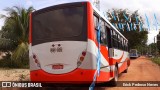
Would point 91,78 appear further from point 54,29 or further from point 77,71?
point 54,29

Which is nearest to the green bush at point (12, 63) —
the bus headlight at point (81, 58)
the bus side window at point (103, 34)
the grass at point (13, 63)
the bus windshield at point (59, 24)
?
the grass at point (13, 63)

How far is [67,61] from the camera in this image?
942 cm

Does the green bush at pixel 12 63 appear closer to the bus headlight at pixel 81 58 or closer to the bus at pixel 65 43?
the bus at pixel 65 43

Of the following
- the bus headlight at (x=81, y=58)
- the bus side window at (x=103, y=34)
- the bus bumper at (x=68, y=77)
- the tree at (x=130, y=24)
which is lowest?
the bus bumper at (x=68, y=77)

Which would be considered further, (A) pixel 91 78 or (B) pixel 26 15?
(B) pixel 26 15

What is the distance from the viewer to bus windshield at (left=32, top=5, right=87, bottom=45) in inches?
376

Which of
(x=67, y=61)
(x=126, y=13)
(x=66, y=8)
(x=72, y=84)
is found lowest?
(x=72, y=84)

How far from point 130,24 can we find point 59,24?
150ft

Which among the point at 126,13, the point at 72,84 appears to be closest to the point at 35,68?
the point at 72,84

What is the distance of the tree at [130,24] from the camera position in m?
53.6

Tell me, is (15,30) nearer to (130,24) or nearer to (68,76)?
(68,76)

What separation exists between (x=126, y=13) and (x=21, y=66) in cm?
4283

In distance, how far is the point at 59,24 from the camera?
388 inches

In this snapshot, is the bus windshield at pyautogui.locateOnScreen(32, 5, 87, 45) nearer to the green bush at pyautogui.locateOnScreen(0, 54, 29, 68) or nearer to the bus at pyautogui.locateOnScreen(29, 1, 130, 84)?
the bus at pyautogui.locateOnScreen(29, 1, 130, 84)
